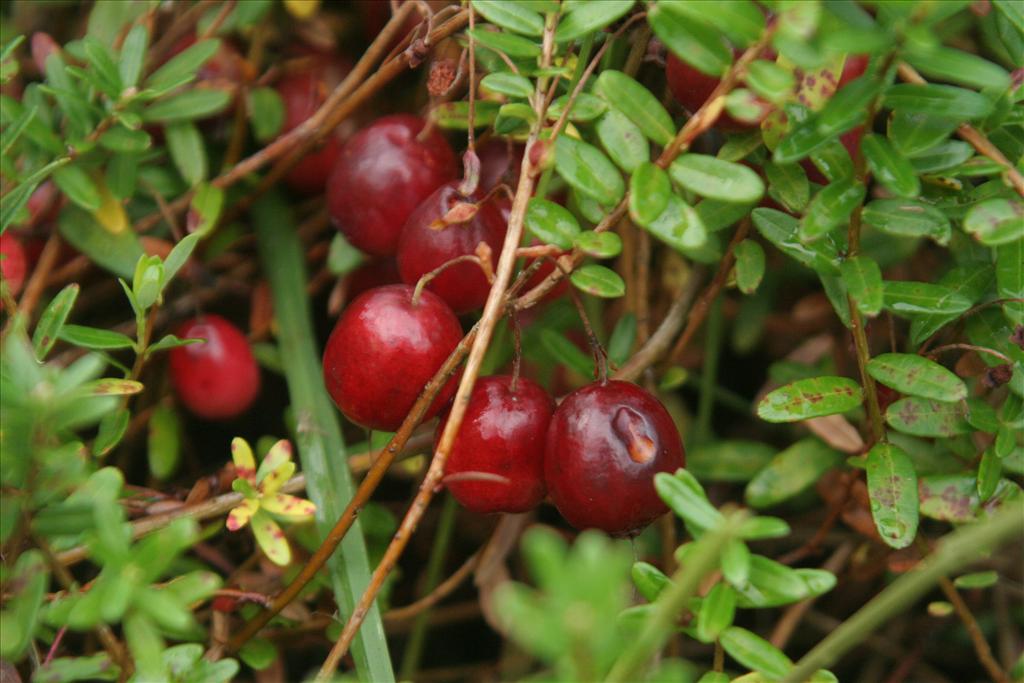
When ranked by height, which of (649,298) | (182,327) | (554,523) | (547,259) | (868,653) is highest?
(547,259)

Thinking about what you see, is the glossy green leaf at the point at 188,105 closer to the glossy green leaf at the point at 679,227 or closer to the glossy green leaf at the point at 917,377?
the glossy green leaf at the point at 679,227

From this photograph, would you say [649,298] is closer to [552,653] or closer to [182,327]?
[182,327]

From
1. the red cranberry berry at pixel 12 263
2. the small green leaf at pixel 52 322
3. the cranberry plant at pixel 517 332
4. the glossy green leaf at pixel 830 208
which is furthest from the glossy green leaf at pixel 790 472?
the red cranberry berry at pixel 12 263

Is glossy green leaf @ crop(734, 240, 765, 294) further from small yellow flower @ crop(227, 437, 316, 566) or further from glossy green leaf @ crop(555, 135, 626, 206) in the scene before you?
small yellow flower @ crop(227, 437, 316, 566)

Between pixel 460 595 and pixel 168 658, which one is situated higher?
pixel 168 658

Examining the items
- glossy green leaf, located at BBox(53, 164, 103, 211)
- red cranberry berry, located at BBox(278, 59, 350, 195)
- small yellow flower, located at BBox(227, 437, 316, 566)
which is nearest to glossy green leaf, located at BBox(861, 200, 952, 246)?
small yellow flower, located at BBox(227, 437, 316, 566)

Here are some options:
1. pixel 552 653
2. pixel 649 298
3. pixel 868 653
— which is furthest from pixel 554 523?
pixel 552 653
